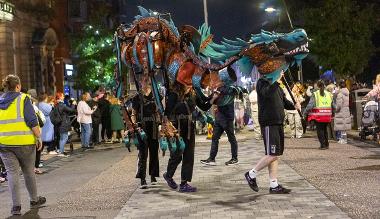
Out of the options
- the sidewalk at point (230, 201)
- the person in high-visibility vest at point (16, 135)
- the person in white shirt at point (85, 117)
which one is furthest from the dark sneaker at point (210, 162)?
the person in white shirt at point (85, 117)

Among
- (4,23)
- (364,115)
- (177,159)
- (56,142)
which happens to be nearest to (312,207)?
(177,159)

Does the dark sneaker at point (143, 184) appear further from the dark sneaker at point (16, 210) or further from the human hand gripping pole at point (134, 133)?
the dark sneaker at point (16, 210)

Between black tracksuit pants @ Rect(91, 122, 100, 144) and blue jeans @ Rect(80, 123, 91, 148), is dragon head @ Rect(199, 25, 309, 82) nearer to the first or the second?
blue jeans @ Rect(80, 123, 91, 148)

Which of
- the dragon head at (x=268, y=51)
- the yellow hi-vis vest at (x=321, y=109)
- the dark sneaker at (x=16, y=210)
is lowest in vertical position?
the dark sneaker at (x=16, y=210)

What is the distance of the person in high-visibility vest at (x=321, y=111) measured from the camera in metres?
15.5

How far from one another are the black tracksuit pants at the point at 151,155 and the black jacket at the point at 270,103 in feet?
7.07

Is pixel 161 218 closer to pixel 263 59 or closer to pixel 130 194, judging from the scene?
pixel 130 194

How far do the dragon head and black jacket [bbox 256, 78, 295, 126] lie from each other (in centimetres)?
23

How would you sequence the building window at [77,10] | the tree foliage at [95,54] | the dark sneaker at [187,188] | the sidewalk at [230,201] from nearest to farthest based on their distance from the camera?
1. the sidewalk at [230,201]
2. the dark sneaker at [187,188]
3. the tree foliage at [95,54]
4. the building window at [77,10]

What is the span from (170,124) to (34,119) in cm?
199

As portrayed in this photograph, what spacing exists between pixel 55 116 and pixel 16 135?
8.45 meters

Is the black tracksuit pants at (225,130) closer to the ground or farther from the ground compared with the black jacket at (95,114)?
closer to the ground

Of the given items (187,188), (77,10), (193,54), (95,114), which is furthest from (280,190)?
(77,10)

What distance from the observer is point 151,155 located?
35.0 ft
